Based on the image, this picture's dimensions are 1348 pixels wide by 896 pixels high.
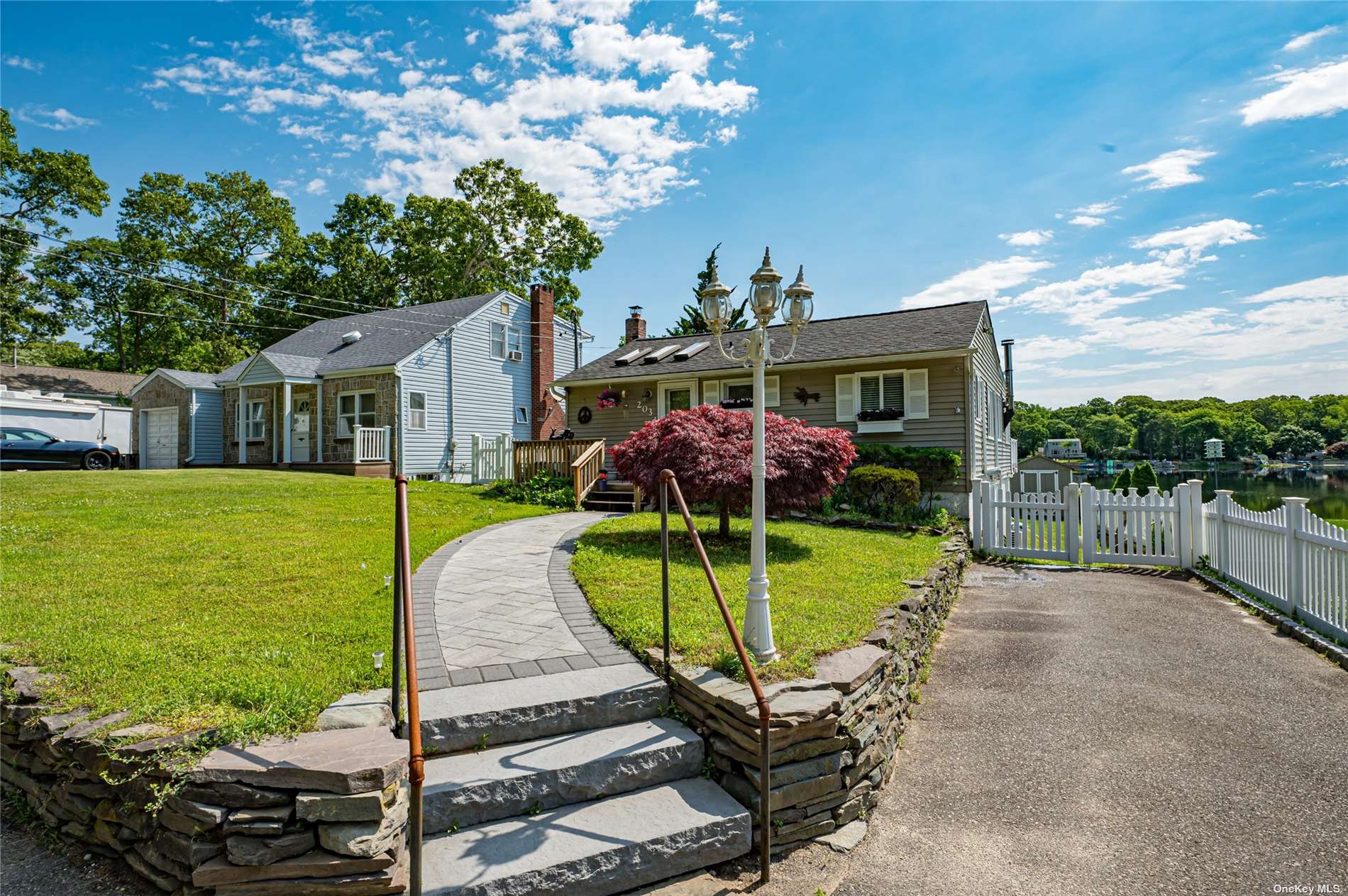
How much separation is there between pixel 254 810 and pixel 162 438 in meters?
25.0

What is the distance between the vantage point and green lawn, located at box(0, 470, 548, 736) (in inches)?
132

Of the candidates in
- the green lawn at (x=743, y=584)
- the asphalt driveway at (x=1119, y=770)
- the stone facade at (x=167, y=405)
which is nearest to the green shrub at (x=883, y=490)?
the green lawn at (x=743, y=584)

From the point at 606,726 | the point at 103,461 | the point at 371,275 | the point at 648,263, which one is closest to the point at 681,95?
the point at 648,263

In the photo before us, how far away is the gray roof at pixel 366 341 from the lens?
19328 millimetres

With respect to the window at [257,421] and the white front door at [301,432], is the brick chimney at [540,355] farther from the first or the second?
the window at [257,421]

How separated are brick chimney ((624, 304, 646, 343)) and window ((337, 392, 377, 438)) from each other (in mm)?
9029

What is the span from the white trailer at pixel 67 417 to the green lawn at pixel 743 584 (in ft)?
78.8

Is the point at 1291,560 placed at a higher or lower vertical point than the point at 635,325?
lower

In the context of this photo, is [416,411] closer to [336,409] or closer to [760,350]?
[336,409]

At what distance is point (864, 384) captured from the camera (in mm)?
15133

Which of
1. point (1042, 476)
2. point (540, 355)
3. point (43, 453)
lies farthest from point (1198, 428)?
point (43, 453)

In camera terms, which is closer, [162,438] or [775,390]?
[775,390]

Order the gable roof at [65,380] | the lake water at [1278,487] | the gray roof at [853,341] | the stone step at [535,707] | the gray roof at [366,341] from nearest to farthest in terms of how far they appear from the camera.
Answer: the stone step at [535,707] < the gray roof at [853,341] < the gray roof at [366,341] < the lake water at [1278,487] < the gable roof at [65,380]

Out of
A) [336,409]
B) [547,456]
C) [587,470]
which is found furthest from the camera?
[336,409]
